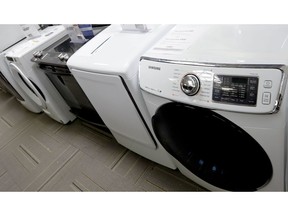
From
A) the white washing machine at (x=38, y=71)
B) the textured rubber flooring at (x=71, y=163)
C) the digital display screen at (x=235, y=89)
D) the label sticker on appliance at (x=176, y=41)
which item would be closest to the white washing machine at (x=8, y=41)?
the white washing machine at (x=38, y=71)

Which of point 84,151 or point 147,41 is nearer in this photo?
point 147,41

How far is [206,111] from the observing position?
0.69 meters

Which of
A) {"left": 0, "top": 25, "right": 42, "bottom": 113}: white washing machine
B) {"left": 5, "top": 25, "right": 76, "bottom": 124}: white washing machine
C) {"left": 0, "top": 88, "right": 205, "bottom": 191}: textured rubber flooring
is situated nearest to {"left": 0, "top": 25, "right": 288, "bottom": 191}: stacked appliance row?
{"left": 0, "top": 88, "right": 205, "bottom": 191}: textured rubber flooring

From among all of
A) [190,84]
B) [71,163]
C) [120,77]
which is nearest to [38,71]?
[71,163]

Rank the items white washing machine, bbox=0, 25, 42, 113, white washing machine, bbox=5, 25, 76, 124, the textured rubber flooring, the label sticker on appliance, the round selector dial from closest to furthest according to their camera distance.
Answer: the round selector dial, the label sticker on appliance, the textured rubber flooring, white washing machine, bbox=5, 25, 76, 124, white washing machine, bbox=0, 25, 42, 113

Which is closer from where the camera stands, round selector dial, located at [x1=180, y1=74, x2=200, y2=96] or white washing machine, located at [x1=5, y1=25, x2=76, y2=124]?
round selector dial, located at [x1=180, y1=74, x2=200, y2=96]

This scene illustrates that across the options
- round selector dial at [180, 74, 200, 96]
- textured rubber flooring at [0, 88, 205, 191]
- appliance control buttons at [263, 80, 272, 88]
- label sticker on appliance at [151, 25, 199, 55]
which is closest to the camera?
appliance control buttons at [263, 80, 272, 88]

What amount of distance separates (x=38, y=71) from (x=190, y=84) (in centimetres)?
142

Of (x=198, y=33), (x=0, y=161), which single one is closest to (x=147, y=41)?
(x=198, y=33)

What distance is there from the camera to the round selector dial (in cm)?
67

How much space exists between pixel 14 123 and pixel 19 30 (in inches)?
41.3

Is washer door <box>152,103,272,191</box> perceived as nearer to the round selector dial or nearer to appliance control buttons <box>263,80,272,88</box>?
the round selector dial

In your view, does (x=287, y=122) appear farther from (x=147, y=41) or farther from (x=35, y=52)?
(x=35, y=52)

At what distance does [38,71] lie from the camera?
5.41 ft
